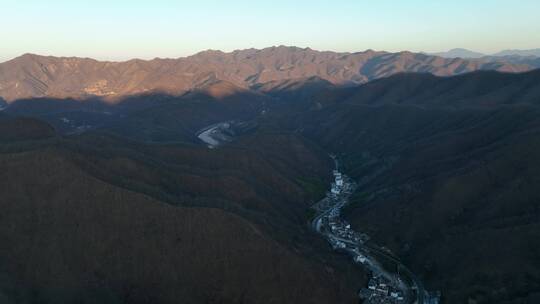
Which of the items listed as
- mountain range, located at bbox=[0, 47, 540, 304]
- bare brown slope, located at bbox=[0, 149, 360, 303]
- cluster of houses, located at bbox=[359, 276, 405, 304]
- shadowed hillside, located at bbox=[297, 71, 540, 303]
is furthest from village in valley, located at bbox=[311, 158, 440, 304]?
bare brown slope, located at bbox=[0, 149, 360, 303]

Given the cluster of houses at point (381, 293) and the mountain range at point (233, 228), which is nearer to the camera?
the mountain range at point (233, 228)

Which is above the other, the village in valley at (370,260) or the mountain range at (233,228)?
the mountain range at (233,228)

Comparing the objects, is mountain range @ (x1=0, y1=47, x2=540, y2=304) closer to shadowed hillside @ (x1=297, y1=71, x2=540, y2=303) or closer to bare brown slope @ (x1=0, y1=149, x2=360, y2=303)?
bare brown slope @ (x1=0, y1=149, x2=360, y2=303)

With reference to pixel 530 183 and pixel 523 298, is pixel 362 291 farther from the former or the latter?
pixel 530 183

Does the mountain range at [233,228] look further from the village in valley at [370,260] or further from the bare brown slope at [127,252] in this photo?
the village in valley at [370,260]

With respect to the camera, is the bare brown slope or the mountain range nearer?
the bare brown slope

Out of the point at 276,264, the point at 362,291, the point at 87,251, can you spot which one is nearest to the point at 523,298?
the point at 362,291

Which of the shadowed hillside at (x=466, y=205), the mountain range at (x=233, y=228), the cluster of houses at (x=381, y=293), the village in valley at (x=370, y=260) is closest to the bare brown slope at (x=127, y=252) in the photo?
the mountain range at (x=233, y=228)
